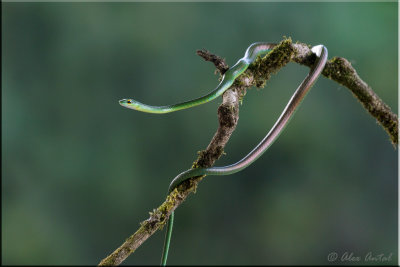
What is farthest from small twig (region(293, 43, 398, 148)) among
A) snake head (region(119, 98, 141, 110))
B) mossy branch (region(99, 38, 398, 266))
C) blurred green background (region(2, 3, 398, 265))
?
blurred green background (region(2, 3, 398, 265))

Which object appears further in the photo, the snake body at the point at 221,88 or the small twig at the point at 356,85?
the small twig at the point at 356,85

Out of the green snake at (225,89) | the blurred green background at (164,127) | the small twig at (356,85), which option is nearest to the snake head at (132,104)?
the green snake at (225,89)

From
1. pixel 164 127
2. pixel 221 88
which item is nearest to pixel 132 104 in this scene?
pixel 221 88

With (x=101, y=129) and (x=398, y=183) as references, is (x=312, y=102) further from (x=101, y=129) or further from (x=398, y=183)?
(x=101, y=129)

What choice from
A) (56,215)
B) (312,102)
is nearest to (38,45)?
(56,215)

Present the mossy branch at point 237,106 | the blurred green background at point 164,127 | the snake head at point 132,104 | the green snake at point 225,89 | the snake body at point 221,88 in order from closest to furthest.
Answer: the mossy branch at point 237,106 < the green snake at point 225,89 < the snake body at point 221,88 < the snake head at point 132,104 < the blurred green background at point 164,127

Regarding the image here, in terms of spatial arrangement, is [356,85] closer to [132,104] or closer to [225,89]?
[225,89]

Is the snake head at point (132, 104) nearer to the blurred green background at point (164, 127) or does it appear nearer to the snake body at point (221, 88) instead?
the snake body at point (221, 88)
